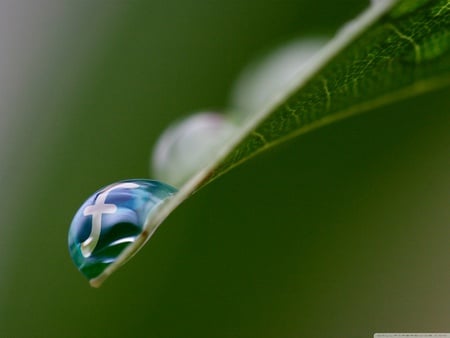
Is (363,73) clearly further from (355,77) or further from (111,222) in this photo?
(111,222)

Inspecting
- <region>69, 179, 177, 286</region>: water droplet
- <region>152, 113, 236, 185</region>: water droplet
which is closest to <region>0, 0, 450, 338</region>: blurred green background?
<region>152, 113, 236, 185</region>: water droplet

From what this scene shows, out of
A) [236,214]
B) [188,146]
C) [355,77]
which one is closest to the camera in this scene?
[355,77]

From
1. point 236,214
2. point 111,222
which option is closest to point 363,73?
point 111,222

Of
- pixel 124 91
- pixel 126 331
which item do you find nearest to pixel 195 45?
pixel 124 91

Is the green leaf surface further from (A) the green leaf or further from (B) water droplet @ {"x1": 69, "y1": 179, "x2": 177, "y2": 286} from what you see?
(B) water droplet @ {"x1": 69, "y1": 179, "x2": 177, "y2": 286}

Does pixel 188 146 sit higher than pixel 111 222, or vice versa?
pixel 188 146

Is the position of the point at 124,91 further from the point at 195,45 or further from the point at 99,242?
the point at 99,242
